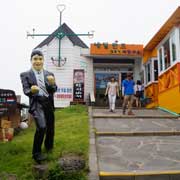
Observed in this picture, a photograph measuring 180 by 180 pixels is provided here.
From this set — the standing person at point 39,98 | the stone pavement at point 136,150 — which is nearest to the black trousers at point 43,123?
the standing person at point 39,98

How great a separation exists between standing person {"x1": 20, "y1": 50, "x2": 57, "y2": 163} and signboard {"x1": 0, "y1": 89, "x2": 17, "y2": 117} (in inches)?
143

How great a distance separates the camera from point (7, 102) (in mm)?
9258

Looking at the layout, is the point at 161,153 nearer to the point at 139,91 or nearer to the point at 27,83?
the point at 27,83

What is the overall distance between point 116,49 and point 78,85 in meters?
3.40

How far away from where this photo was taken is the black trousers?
5.31 m

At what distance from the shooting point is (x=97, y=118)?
1215cm

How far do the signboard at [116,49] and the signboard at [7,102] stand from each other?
11.5 metres

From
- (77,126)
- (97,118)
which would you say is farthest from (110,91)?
(77,126)

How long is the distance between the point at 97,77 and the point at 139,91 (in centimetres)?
468

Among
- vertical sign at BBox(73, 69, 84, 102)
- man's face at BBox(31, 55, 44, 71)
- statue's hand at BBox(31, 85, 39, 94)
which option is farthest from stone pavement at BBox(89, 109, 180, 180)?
vertical sign at BBox(73, 69, 84, 102)

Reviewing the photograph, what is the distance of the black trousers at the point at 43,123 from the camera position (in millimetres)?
5312

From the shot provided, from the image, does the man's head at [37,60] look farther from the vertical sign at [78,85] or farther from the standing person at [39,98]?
the vertical sign at [78,85]

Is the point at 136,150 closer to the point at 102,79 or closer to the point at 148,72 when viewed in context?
the point at 148,72

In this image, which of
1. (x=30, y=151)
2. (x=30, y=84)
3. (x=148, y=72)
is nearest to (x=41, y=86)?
(x=30, y=84)
